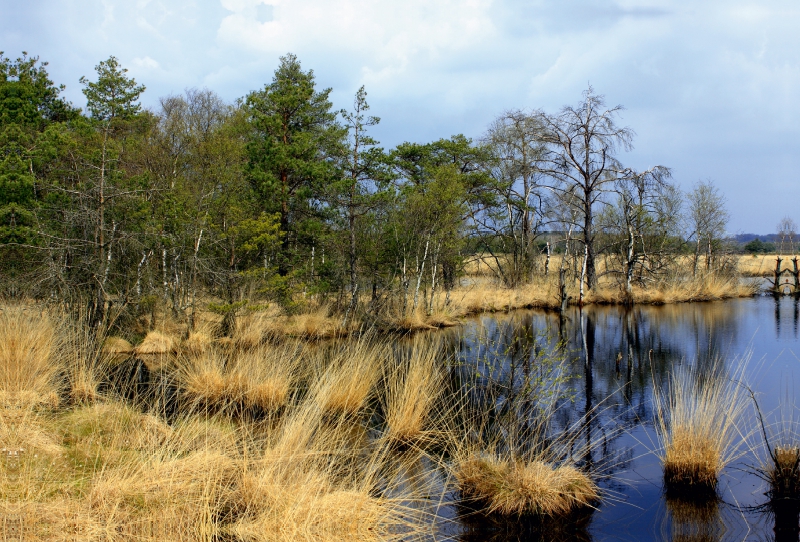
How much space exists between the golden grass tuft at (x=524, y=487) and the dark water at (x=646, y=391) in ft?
0.71

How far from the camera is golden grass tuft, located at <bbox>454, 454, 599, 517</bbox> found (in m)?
5.80

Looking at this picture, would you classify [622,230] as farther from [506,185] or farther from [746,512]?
[746,512]

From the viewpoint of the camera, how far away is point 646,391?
10852 mm

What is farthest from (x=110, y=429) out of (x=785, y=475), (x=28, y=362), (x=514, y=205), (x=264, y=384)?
(x=514, y=205)

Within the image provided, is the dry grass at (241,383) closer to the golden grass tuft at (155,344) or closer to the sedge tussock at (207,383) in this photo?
the sedge tussock at (207,383)

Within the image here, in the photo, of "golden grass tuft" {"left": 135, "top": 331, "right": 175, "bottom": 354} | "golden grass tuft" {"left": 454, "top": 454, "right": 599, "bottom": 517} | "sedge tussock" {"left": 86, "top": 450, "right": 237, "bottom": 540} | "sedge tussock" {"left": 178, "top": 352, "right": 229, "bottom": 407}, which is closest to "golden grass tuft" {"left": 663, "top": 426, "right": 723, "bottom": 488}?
"golden grass tuft" {"left": 454, "top": 454, "right": 599, "bottom": 517}

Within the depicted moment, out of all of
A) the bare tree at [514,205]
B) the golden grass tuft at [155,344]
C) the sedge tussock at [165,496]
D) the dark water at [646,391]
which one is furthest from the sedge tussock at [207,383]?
the bare tree at [514,205]

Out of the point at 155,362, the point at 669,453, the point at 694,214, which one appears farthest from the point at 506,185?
the point at 669,453

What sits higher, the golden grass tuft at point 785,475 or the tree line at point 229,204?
the tree line at point 229,204

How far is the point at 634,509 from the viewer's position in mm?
6086

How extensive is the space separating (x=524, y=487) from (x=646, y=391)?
5.97 metres

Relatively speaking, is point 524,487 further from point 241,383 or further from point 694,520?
point 241,383

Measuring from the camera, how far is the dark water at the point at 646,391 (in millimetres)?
5641

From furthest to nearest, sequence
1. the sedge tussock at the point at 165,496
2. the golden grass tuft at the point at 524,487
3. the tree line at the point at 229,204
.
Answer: the tree line at the point at 229,204 → the golden grass tuft at the point at 524,487 → the sedge tussock at the point at 165,496
